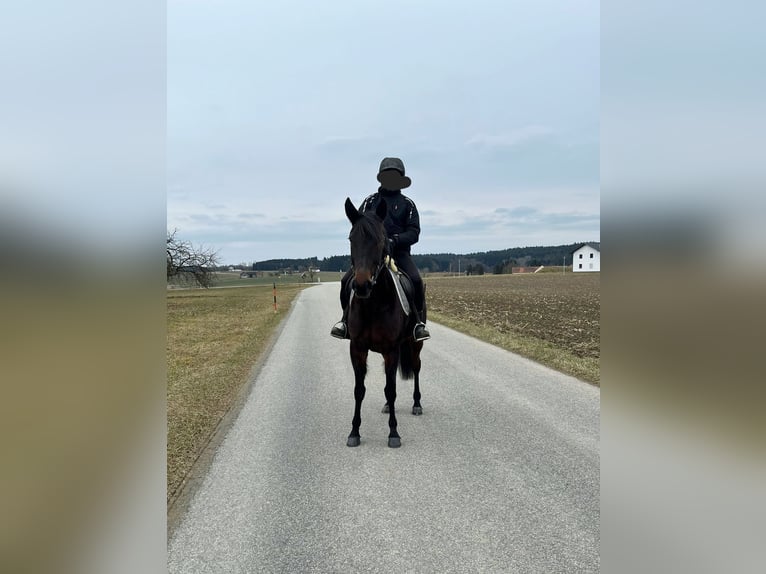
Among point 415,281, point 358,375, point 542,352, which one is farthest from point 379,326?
point 542,352

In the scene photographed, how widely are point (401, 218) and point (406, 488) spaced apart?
10.7 feet

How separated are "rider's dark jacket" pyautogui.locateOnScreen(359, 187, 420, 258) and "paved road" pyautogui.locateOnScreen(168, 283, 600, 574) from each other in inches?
96.1

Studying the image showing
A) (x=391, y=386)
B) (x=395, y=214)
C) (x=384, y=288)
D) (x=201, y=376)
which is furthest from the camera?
(x=201, y=376)

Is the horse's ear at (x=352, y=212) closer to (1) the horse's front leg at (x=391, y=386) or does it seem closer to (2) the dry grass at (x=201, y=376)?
(1) the horse's front leg at (x=391, y=386)

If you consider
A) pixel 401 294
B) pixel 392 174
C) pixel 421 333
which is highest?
pixel 392 174

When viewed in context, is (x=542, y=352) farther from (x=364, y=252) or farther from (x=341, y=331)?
(x=364, y=252)

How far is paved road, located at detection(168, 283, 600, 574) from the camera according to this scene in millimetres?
3145

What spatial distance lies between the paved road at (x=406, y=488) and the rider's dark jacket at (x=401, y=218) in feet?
8.01

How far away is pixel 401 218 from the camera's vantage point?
591 cm

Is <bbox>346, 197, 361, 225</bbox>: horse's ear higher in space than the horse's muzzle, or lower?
higher

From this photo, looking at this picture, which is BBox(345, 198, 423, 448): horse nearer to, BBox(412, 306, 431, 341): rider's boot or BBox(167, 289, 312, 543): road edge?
BBox(412, 306, 431, 341): rider's boot

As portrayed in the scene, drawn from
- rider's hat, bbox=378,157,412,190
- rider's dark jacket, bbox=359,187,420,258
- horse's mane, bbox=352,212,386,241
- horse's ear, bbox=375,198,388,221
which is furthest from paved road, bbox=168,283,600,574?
rider's hat, bbox=378,157,412,190
